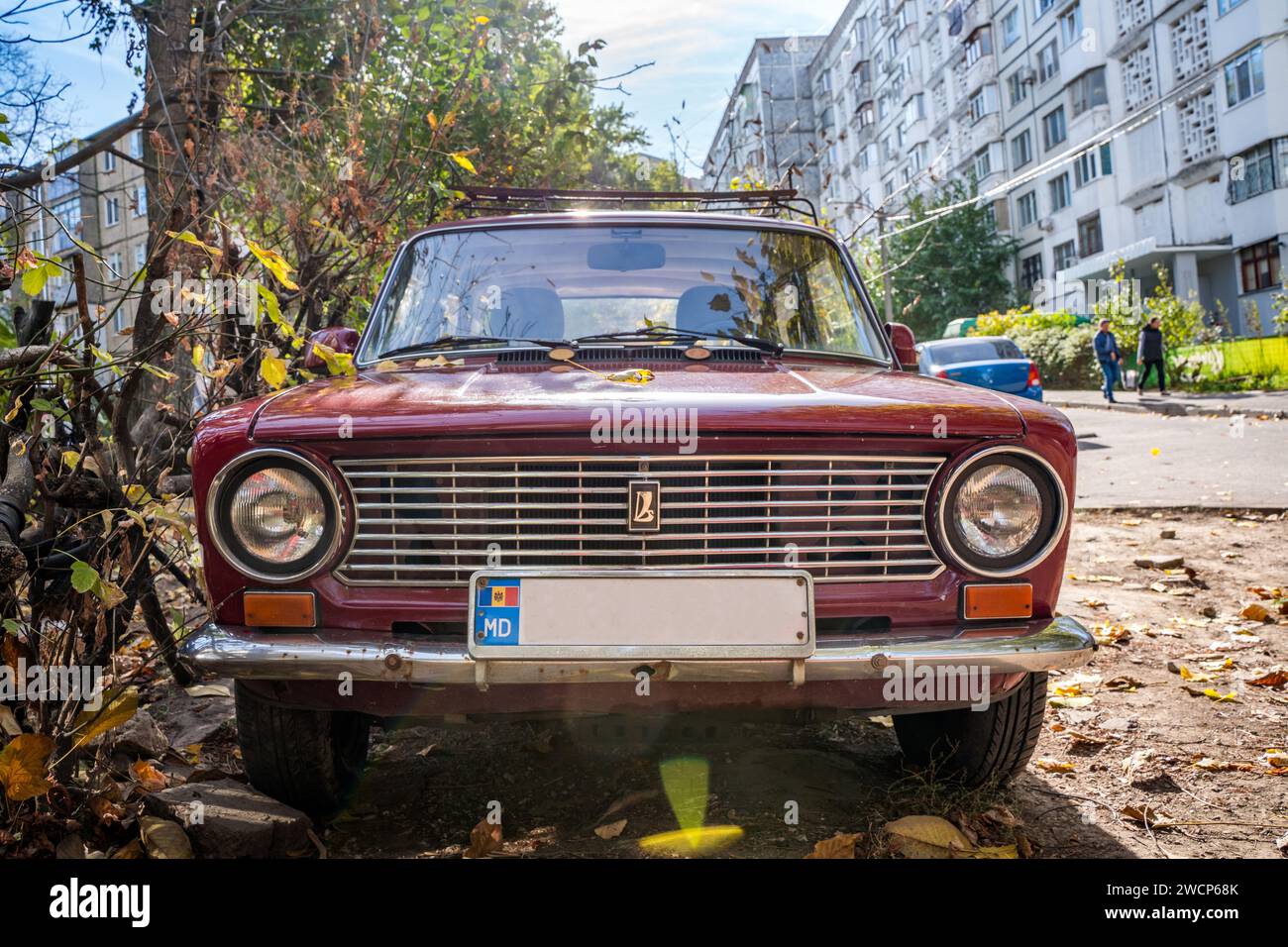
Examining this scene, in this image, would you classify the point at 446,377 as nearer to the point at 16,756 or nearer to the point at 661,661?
the point at 661,661

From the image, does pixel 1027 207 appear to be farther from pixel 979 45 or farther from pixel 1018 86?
pixel 979 45

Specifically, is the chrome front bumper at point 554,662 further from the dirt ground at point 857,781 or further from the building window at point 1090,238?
the building window at point 1090,238

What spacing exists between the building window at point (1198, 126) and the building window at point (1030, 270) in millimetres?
9948

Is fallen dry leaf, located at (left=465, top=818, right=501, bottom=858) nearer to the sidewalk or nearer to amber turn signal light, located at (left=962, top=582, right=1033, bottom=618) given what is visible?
amber turn signal light, located at (left=962, top=582, right=1033, bottom=618)

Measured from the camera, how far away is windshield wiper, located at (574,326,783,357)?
3.30 m

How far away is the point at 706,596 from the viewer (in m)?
2.36

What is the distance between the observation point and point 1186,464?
979 cm

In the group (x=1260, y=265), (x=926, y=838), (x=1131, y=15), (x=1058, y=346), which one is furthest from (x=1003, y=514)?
(x=1131, y=15)

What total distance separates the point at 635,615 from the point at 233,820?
1122 mm

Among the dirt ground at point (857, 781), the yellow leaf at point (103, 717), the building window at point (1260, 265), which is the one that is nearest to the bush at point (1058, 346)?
the building window at point (1260, 265)

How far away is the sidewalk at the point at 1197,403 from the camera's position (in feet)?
47.8

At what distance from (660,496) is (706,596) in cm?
26
